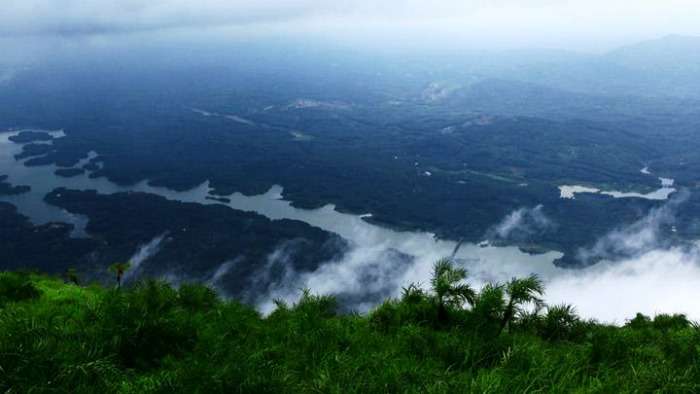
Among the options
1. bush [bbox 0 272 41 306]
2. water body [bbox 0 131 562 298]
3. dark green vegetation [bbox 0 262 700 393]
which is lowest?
water body [bbox 0 131 562 298]

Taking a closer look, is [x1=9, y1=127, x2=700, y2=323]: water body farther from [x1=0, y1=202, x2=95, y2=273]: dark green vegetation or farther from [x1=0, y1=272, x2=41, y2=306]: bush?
[x1=0, y1=272, x2=41, y2=306]: bush

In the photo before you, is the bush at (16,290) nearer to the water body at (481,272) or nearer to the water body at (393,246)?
the water body at (481,272)

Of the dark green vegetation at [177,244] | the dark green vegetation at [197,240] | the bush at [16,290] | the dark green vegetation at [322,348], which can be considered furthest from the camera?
the dark green vegetation at [197,240]

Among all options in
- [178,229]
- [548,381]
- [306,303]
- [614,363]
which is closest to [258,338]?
[306,303]

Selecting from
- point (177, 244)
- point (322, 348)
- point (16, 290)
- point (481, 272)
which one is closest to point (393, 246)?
point (481, 272)

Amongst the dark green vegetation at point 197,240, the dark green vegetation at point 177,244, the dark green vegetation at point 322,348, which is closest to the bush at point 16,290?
the dark green vegetation at point 322,348

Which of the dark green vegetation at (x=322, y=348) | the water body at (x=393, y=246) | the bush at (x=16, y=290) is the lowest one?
the water body at (x=393, y=246)

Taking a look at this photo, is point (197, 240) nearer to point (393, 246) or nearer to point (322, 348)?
point (393, 246)

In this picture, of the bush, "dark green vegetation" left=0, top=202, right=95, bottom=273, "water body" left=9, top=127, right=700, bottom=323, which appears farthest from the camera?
"dark green vegetation" left=0, top=202, right=95, bottom=273

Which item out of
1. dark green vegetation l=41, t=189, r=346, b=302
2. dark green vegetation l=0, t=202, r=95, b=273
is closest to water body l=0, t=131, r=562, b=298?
dark green vegetation l=0, t=202, r=95, b=273
